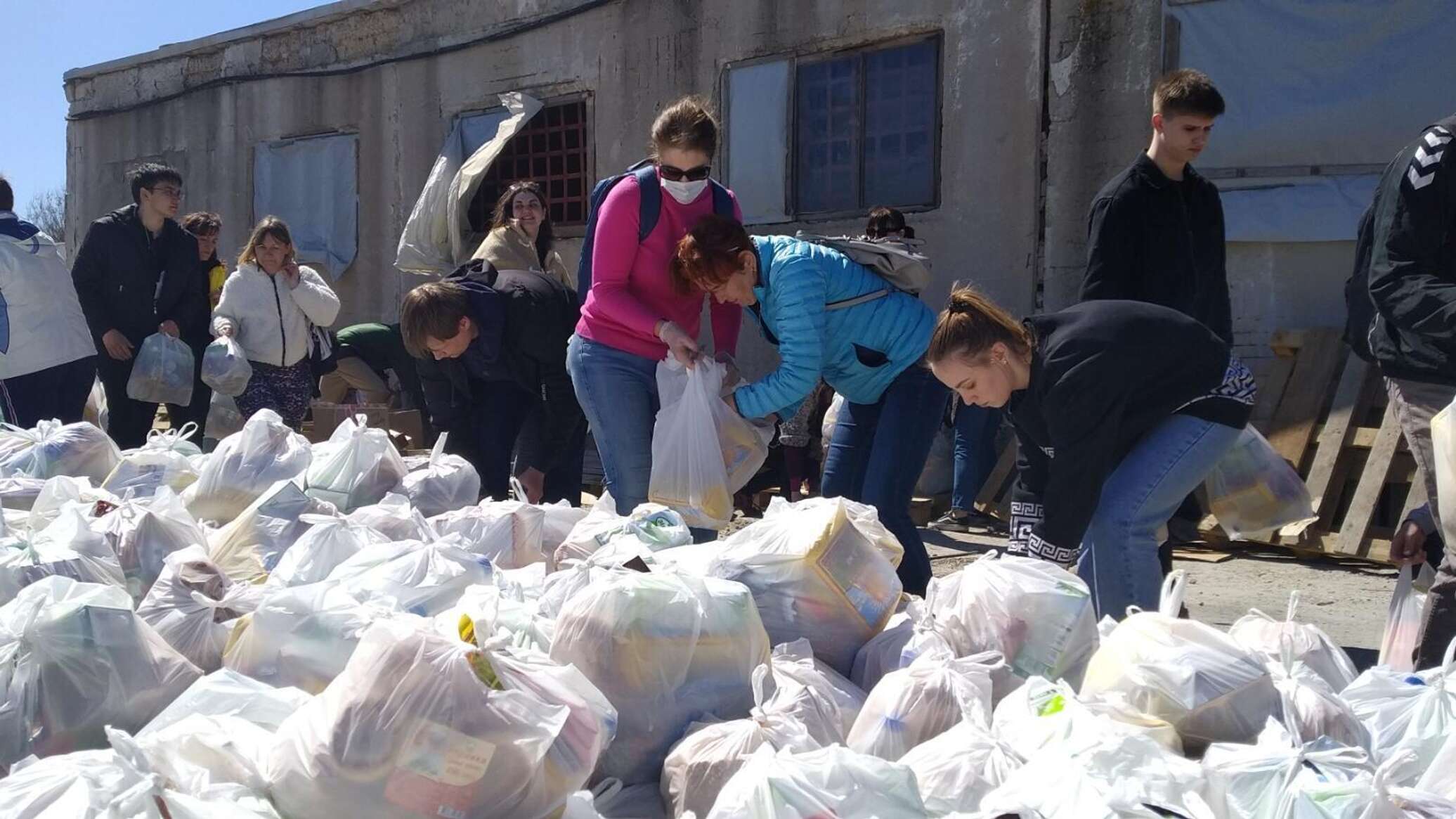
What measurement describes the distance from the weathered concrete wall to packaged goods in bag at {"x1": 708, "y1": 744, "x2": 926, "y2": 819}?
536 cm

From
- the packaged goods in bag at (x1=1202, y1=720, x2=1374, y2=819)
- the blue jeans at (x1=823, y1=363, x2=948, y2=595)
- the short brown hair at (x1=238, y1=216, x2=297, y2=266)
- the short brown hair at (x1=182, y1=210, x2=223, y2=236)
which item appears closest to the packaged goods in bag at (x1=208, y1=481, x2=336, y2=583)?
the blue jeans at (x1=823, y1=363, x2=948, y2=595)

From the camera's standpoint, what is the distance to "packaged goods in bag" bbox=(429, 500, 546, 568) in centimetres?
318

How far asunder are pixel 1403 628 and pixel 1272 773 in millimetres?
1306

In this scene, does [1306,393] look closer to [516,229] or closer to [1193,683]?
[516,229]

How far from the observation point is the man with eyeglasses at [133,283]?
19.0ft

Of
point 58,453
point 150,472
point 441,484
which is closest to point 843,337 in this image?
point 441,484

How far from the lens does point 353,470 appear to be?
367 cm

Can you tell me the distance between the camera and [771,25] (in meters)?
7.82

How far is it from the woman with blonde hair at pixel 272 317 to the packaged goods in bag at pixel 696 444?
2810mm

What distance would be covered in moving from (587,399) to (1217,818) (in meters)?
2.33

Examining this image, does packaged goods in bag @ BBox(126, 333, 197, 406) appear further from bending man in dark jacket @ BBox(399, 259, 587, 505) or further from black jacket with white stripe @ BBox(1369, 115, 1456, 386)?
black jacket with white stripe @ BBox(1369, 115, 1456, 386)

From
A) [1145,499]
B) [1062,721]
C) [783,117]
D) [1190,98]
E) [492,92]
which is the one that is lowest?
[1062,721]

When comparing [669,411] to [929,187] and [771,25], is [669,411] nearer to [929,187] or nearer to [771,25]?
[929,187]

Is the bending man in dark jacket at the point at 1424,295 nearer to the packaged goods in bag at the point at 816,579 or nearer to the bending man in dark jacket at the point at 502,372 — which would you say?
the packaged goods in bag at the point at 816,579
